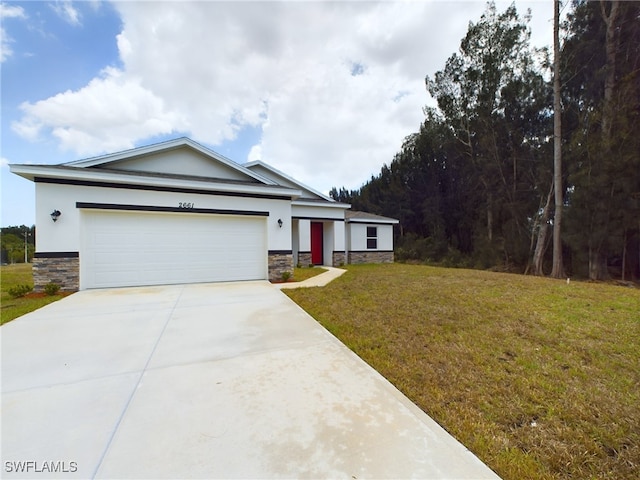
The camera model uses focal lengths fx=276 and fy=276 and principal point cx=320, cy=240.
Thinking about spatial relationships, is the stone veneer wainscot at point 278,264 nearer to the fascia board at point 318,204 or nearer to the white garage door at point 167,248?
the white garage door at point 167,248

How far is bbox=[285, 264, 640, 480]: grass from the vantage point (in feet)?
6.70

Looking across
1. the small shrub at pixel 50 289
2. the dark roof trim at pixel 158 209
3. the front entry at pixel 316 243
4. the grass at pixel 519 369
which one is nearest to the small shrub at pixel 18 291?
the small shrub at pixel 50 289

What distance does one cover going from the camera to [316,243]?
15.6 meters

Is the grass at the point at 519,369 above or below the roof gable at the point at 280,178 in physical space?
below

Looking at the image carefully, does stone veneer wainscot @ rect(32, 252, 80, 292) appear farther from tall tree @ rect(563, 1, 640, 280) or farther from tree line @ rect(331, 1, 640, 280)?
tall tree @ rect(563, 1, 640, 280)

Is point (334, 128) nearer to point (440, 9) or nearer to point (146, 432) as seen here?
point (440, 9)

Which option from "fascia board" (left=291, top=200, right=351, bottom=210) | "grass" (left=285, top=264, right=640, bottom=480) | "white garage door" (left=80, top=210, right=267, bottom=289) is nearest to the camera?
"grass" (left=285, top=264, right=640, bottom=480)

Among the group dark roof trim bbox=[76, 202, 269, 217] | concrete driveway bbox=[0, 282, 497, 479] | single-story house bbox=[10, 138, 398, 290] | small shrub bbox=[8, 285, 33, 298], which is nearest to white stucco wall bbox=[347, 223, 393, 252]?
single-story house bbox=[10, 138, 398, 290]

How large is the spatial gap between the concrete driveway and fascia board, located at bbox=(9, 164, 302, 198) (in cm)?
469

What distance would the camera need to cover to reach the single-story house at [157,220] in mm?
7453

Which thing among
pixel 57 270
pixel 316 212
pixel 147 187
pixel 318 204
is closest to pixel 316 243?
pixel 316 212

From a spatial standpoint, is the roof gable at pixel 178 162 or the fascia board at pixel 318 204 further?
the fascia board at pixel 318 204

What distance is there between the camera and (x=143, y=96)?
34.9 ft

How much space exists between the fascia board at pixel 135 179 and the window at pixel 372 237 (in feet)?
26.5
